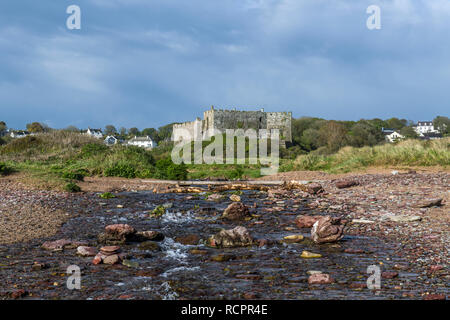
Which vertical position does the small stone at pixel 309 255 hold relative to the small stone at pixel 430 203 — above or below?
below

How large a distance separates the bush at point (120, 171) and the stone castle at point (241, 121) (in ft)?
146

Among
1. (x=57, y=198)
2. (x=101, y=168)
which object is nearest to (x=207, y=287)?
(x=57, y=198)

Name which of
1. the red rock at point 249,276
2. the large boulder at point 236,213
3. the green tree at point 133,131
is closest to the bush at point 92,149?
the large boulder at point 236,213

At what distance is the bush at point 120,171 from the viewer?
23205 mm

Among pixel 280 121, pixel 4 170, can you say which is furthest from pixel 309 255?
pixel 280 121

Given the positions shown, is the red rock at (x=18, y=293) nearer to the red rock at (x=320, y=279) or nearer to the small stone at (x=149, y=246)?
the small stone at (x=149, y=246)

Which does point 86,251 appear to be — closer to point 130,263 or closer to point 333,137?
point 130,263

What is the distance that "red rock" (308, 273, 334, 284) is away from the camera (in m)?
5.62

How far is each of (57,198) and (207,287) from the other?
10471mm

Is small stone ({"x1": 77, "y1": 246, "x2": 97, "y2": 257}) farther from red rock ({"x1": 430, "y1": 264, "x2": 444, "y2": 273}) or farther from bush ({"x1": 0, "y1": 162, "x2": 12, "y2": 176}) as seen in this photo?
bush ({"x1": 0, "y1": 162, "x2": 12, "y2": 176})

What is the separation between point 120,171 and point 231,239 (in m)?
16.9

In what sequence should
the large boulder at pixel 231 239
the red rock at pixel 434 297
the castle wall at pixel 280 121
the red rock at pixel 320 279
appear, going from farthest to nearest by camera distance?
the castle wall at pixel 280 121 → the large boulder at pixel 231 239 → the red rock at pixel 320 279 → the red rock at pixel 434 297

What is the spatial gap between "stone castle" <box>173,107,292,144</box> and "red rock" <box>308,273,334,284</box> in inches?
2471

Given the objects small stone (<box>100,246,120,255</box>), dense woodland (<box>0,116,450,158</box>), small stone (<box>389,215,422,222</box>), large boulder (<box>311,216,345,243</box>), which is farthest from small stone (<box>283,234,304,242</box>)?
dense woodland (<box>0,116,450,158</box>)
